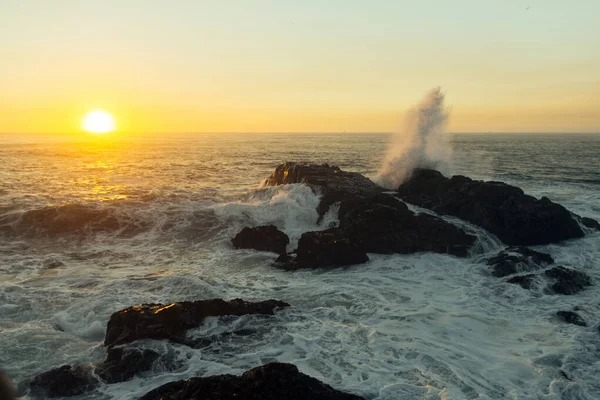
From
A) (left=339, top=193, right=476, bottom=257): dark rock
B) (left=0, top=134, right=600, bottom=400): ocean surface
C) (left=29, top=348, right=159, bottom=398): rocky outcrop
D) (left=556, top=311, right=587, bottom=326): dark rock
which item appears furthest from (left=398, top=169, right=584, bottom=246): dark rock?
(left=29, top=348, right=159, bottom=398): rocky outcrop

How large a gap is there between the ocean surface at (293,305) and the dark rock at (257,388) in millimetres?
1170

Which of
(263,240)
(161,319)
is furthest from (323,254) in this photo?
(161,319)

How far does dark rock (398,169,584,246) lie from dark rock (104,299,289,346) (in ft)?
40.7

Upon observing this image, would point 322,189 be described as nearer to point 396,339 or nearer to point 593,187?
point 396,339

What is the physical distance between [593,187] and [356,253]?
28.1 m

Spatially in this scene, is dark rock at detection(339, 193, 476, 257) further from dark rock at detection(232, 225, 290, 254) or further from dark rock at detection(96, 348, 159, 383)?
dark rock at detection(96, 348, 159, 383)

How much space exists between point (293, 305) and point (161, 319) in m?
3.82

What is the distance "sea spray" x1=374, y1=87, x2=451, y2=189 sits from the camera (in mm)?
29442

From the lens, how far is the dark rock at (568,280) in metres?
14.0

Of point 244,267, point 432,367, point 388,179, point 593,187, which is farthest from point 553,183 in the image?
point 432,367

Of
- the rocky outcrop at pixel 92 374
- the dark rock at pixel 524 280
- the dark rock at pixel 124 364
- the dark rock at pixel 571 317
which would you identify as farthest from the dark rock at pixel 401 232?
the rocky outcrop at pixel 92 374

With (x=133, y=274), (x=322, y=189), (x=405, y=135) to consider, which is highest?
(x=405, y=135)

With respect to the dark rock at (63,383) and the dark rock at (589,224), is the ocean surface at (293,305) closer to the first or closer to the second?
the dark rock at (63,383)

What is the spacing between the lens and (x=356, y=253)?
55.6 feet
